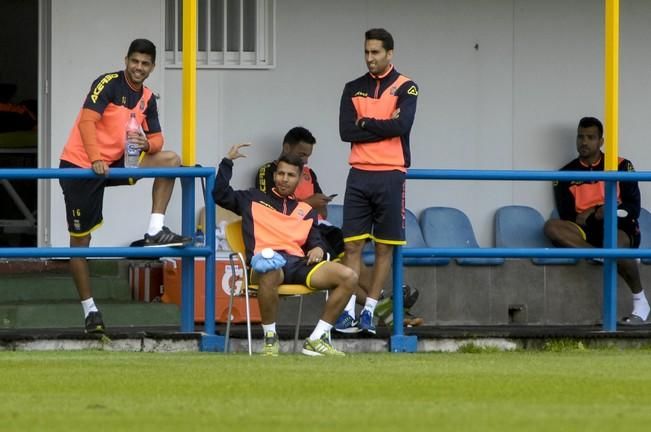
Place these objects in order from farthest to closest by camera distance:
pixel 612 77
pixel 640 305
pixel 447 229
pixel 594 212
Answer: pixel 447 229, pixel 594 212, pixel 640 305, pixel 612 77

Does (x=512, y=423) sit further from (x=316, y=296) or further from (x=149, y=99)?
(x=316, y=296)

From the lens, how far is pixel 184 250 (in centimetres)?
1228

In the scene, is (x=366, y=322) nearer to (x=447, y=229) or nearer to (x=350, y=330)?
(x=350, y=330)

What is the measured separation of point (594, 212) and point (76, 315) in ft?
13.8

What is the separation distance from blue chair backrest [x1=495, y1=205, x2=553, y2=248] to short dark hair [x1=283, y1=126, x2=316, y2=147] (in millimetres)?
1958

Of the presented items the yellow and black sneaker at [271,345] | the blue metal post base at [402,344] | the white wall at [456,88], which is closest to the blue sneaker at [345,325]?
the blue metal post base at [402,344]

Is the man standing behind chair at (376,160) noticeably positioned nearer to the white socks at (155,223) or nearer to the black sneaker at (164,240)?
the black sneaker at (164,240)

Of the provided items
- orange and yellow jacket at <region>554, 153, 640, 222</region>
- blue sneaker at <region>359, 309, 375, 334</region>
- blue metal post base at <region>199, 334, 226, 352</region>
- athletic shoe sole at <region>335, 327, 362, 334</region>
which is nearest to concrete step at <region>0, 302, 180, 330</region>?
blue metal post base at <region>199, 334, 226, 352</region>

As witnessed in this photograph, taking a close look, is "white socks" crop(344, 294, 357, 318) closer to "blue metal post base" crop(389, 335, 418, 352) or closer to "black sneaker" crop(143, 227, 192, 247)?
"blue metal post base" crop(389, 335, 418, 352)

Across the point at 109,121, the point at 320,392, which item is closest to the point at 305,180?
the point at 109,121

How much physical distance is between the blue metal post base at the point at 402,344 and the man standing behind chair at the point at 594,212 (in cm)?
242

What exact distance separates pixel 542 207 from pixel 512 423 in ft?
24.3

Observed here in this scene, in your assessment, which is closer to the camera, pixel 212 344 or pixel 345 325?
pixel 212 344

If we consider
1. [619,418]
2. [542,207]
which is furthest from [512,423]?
[542,207]
